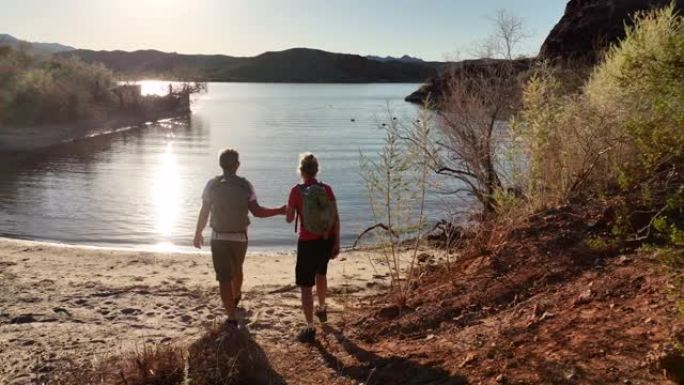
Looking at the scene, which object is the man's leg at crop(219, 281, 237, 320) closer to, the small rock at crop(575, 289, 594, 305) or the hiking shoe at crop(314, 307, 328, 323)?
the hiking shoe at crop(314, 307, 328, 323)

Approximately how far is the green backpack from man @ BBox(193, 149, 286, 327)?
0.48m

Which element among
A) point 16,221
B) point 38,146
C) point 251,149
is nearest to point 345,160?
point 251,149


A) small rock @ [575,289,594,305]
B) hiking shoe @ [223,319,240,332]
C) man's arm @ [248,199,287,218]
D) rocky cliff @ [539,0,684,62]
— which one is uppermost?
rocky cliff @ [539,0,684,62]

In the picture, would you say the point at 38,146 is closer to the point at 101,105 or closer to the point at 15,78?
the point at 15,78

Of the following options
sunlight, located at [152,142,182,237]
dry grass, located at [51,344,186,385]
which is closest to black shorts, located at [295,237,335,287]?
dry grass, located at [51,344,186,385]

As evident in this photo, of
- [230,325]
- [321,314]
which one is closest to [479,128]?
[321,314]

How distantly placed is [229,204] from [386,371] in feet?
7.06

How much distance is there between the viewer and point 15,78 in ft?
149

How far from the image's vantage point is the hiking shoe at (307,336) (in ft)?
19.3

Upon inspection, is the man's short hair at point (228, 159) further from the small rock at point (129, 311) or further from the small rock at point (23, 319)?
the small rock at point (23, 319)

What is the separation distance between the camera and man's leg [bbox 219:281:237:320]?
6043mm

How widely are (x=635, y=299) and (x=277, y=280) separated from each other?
21.5ft

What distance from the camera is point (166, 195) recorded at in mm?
23609

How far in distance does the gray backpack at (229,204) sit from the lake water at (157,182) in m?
9.67
